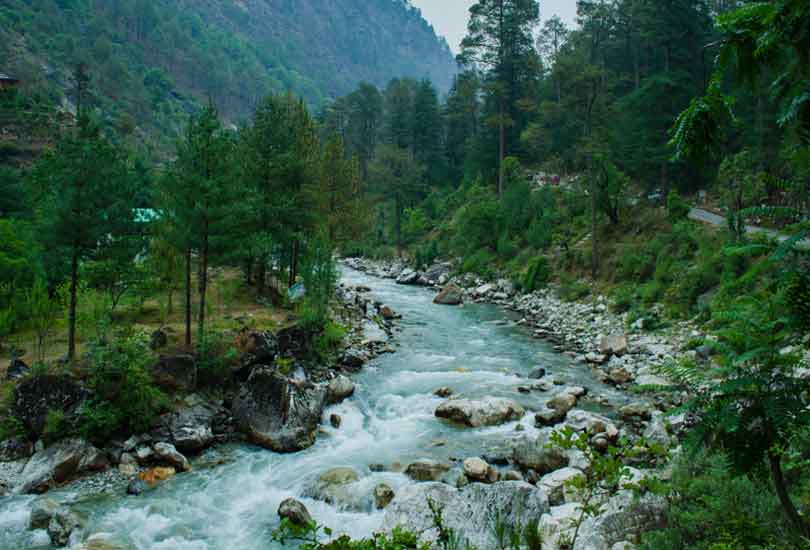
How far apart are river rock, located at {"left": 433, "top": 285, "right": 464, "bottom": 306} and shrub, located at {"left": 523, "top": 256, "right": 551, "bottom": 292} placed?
10.8ft

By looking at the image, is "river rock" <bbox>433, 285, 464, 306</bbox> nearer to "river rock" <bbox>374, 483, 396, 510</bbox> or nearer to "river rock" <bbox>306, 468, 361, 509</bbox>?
"river rock" <bbox>306, 468, 361, 509</bbox>

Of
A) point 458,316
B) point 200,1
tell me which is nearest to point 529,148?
point 458,316

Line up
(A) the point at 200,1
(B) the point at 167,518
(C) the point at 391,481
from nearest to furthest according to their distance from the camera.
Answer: (B) the point at 167,518
(C) the point at 391,481
(A) the point at 200,1

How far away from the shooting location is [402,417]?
12781mm

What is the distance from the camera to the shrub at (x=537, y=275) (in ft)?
86.1

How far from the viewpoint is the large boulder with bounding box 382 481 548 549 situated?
719cm

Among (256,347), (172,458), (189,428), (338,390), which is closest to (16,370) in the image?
(189,428)

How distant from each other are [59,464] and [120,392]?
1629 millimetres

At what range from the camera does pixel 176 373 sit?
476 inches

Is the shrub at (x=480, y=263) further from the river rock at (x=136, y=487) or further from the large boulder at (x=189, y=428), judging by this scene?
the river rock at (x=136, y=487)

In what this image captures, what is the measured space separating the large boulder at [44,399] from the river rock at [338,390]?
531cm

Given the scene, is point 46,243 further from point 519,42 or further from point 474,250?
point 519,42

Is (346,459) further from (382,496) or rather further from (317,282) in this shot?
(317,282)

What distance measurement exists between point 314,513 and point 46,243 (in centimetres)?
823
